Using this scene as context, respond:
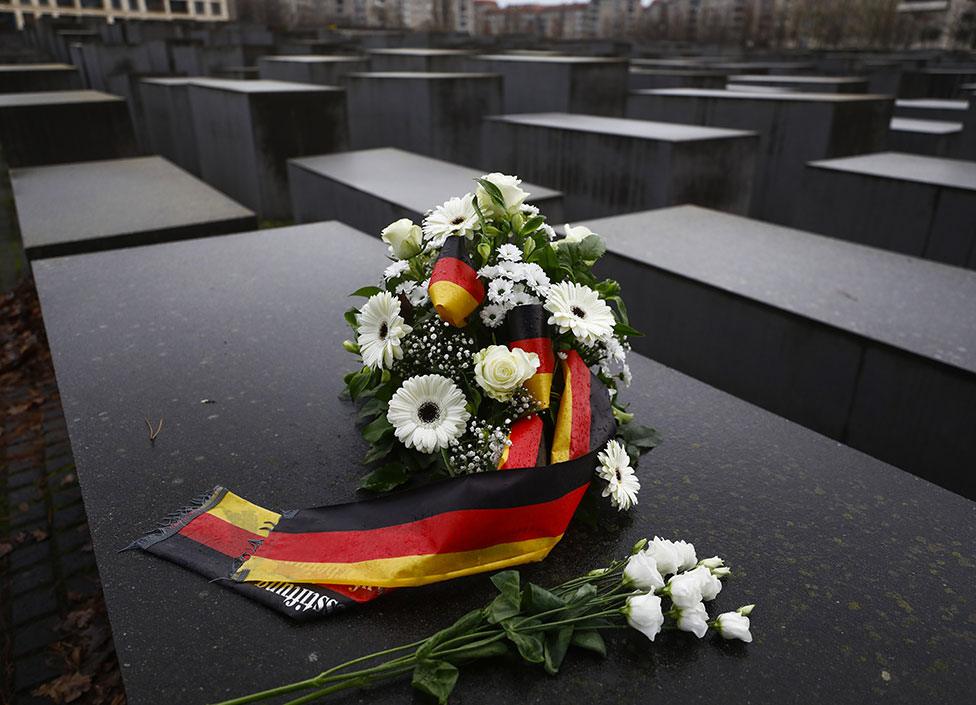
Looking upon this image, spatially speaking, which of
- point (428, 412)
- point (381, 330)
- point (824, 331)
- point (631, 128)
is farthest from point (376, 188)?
point (428, 412)

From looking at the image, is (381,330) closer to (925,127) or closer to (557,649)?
(557,649)

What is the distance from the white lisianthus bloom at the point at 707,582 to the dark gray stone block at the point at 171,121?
11.9m

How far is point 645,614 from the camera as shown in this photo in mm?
1395

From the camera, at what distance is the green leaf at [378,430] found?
6.15 ft

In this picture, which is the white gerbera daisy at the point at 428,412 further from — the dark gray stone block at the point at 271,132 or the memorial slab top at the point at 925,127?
the memorial slab top at the point at 925,127

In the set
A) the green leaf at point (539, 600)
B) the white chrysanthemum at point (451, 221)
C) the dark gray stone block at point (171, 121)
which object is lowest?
the dark gray stone block at point (171, 121)

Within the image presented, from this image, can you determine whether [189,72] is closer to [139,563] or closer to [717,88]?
[717,88]

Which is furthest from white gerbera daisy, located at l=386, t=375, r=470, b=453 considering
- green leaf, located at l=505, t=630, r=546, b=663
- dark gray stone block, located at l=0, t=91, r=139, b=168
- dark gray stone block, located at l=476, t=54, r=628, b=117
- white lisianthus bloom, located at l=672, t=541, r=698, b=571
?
dark gray stone block, located at l=476, t=54, r=628, b=117

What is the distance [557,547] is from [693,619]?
0.42 meters

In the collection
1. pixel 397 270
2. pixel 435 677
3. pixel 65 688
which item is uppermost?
pixel 397 270

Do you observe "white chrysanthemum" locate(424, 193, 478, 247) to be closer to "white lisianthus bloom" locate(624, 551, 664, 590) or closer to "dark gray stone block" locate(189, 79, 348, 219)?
"white lisianthus bloom" locate(624, 551, 664, 590)

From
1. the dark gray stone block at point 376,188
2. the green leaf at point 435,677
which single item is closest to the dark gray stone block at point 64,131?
the dark gray stone block at point 376,188

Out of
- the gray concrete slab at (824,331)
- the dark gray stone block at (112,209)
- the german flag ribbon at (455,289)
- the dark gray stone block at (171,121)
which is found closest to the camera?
the german flag ribbon at (455,289)

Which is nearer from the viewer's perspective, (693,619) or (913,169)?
(693,619)
